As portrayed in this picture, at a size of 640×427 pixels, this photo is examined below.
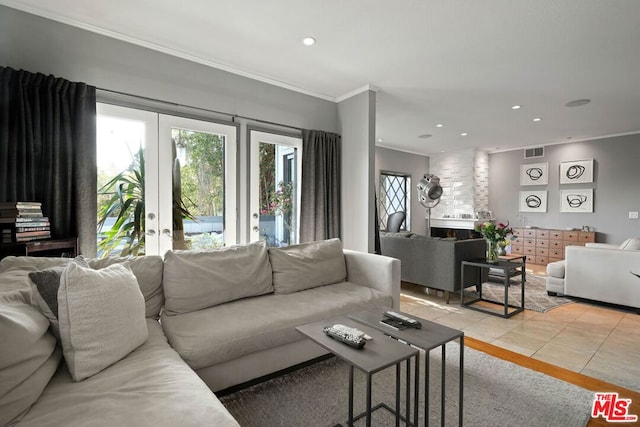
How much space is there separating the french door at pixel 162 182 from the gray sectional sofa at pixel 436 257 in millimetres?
2322

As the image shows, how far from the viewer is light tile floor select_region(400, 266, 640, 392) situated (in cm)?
237

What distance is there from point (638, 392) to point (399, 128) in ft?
14.5

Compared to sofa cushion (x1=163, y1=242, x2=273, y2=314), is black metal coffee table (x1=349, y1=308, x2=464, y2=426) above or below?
below

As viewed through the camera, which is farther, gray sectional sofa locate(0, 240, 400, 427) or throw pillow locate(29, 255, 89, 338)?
throw pillow locate(29, 255, 89, 338)

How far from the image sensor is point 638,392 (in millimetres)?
2021

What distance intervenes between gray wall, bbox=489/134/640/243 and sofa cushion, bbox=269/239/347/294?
5916mm

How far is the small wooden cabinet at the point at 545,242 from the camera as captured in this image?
19.8ft

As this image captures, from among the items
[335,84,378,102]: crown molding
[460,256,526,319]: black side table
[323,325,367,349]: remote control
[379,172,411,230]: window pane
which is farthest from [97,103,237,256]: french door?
[379,172,411,230]: window pane

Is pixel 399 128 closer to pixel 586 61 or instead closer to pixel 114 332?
pixel 586 61

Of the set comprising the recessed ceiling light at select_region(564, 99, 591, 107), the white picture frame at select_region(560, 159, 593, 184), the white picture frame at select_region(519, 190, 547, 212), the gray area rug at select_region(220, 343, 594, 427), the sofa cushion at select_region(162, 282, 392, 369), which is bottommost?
the gray area rug at select_region(220, 343, 594, 427)

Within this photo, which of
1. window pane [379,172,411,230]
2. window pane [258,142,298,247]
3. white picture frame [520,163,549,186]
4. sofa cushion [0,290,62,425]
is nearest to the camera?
sofa cushion [0,290,62,425]

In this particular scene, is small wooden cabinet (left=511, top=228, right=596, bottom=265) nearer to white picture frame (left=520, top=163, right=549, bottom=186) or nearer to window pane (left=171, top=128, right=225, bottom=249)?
white picture frame (left=520, top=163, right=549, bottom=186)

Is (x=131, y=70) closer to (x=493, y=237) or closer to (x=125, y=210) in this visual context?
(x=125, y=210)

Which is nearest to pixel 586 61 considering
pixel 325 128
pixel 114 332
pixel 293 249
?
pixel 325 128
